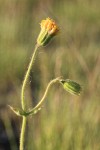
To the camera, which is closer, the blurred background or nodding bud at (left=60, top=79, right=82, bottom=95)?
nodding bud at (left=60, top=79, right=82, bottom=95)

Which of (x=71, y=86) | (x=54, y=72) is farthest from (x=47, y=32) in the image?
(x=54, y=72)

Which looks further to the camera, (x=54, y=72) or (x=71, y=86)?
(x=54, y=72)

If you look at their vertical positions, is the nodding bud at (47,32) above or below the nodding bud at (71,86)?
above

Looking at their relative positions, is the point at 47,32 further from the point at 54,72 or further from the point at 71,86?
the point at 54,72

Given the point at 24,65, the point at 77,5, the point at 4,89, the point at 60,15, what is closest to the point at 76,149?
the point at 4,89

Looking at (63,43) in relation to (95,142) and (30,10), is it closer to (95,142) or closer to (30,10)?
(30,10)
